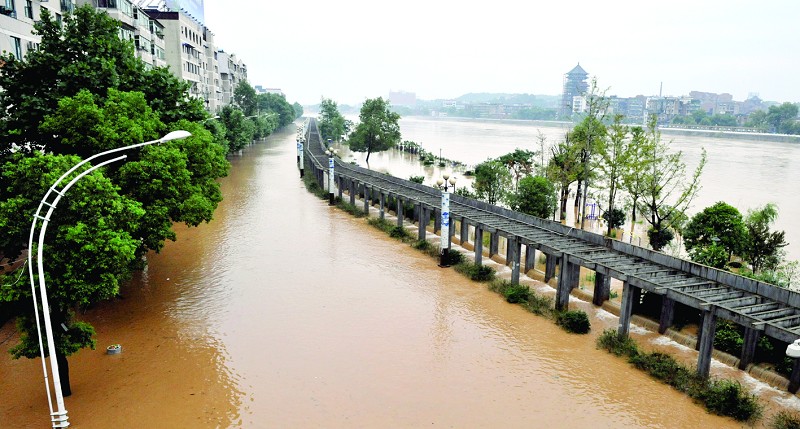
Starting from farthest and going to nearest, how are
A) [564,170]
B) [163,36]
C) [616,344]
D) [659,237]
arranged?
1. [163,36]
2. [564,170]
3. [659,237]
4. [616,344]

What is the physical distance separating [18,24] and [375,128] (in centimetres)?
4178

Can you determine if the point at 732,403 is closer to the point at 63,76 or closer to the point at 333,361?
the point at 333,361

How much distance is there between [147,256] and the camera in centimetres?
2580

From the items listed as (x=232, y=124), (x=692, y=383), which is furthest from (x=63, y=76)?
(x=232, y=124)

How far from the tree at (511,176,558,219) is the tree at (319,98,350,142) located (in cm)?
7075

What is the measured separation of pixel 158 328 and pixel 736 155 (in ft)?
325

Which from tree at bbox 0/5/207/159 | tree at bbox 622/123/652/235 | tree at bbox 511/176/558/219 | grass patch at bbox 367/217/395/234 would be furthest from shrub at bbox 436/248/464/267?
tree at bbox 0/5/207/159

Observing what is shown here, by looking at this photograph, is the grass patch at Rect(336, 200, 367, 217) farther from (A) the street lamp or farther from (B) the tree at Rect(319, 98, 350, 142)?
(B) the tree at Rect(319, 98, 350, 142)

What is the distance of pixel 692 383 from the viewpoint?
14031mm

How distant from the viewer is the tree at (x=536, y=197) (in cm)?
A: 3172

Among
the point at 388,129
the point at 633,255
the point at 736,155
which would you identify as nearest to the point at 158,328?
the point at 633,255

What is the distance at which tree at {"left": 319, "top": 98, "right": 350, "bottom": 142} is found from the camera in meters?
99.8

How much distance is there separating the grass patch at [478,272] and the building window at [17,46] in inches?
1010

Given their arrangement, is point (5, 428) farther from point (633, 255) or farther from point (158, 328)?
point (633, 255)
